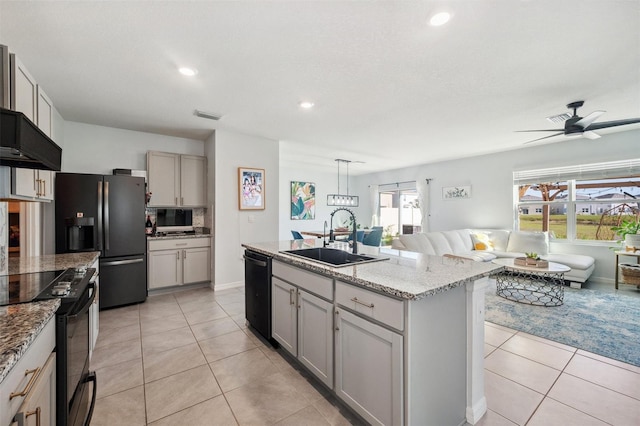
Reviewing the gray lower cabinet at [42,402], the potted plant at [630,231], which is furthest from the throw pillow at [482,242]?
the gray lower cabinet at [42,402]

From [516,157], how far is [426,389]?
18.6 feet

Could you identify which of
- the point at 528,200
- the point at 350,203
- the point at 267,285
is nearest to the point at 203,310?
the point at 267,285

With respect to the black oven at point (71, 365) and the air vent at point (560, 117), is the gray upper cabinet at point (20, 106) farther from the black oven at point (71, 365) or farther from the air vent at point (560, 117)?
the air vent at point (560, 117)

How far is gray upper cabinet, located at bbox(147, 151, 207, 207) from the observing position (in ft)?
13.3

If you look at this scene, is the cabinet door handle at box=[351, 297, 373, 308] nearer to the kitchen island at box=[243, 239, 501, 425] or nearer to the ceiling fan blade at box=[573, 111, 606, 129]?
the kitchen island at box=[243, 239, 501, 425]

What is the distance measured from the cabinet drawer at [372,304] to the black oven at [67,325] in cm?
131

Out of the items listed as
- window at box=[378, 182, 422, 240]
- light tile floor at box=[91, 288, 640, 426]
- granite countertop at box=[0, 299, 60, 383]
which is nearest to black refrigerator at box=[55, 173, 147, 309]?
light tile floor at box=[91, 288, 640, 426]

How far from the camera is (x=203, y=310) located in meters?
3.36

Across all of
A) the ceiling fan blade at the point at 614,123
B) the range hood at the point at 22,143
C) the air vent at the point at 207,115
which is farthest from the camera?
the air vent at the point at 207,115

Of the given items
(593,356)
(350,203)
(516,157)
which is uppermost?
(516,157)

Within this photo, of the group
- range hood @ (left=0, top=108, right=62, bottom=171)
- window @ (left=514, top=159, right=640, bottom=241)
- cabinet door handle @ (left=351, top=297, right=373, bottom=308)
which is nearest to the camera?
range hood @ (left=0, top=108, right=62, bottom=171)

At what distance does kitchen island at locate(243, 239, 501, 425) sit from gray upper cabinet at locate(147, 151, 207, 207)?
3107 millimetres

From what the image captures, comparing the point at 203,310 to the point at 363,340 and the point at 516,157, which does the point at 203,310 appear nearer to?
the point at 363,340

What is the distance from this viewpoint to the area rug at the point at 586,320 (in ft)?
8.04
